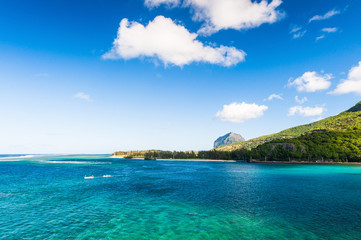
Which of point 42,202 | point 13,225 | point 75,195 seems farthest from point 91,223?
point 75,195

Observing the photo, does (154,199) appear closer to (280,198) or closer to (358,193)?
(280,198)

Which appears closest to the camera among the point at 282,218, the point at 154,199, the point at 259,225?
the point at 259,225

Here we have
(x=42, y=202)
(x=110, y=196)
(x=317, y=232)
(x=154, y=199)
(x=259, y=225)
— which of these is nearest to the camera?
(x=317, y=232)

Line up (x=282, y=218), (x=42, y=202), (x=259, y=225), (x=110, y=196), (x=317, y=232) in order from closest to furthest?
(x=317, y=232)
(x=259, y=225)
(x=282, y=218)
(x=42, y=202)
(x=110, y=196)

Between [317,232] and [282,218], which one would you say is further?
[282,218]

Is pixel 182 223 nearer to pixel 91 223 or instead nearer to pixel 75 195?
pixel 91 223

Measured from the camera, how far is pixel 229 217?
3822 centimetres

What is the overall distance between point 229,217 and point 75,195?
46.0 metres

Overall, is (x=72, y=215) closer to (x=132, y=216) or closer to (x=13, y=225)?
(x=13, y=225)

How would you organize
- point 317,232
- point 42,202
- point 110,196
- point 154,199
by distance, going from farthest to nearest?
1. point 110,196
2. point 154,199
3. point 42,202
4. point 317,232

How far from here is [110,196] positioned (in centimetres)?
5759

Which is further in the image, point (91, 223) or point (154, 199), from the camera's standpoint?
point (154, 199)

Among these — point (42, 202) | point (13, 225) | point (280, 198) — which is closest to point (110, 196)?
point (42, 202)

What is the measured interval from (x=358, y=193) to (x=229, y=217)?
51.0m
